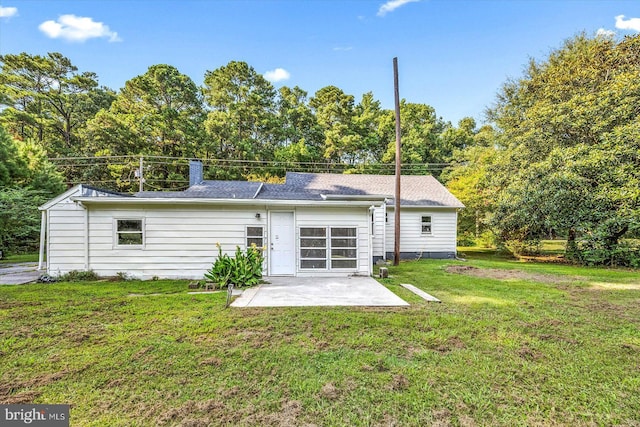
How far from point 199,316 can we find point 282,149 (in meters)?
22.8

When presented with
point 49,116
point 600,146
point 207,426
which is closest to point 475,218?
point 600,146

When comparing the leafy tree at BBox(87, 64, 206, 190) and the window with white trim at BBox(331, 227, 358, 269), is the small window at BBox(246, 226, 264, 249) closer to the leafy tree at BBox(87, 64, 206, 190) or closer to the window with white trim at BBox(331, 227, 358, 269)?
the window with white trim at BBox(331, 227, 358, 269)

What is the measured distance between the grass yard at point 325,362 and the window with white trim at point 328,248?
302 centimetres

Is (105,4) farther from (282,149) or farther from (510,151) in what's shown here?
(510,151)

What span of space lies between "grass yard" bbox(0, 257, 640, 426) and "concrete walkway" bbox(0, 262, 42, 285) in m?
2.79

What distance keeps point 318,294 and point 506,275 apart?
626 cm

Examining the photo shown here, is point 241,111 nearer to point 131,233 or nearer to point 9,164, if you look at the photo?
point 9,164

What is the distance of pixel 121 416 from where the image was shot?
7.11 feet

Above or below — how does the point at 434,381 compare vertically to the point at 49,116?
below

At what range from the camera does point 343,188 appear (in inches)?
546

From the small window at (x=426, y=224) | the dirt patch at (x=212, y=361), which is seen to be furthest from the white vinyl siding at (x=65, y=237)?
the small window at (x=426, y=224)

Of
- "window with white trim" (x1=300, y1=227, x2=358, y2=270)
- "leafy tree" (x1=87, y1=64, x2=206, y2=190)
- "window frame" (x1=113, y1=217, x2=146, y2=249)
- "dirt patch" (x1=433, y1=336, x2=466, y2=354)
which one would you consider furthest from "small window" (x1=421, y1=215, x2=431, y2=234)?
"leafy tree" (x1=87, y1=64, x2=206, y2=190)

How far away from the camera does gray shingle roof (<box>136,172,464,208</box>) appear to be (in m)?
11.9

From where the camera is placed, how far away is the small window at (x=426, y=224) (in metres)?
13.2
